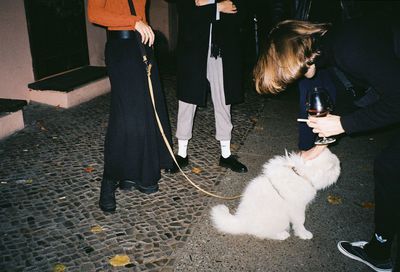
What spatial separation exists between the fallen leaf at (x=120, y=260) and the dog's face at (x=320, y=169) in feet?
4.89

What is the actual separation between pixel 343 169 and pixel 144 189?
2.40 metres

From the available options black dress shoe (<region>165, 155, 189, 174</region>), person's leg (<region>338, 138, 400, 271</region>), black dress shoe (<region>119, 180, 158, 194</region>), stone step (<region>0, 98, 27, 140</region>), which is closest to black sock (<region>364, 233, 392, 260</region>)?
person's leg (<region>338, 138, 400, 271</region>)

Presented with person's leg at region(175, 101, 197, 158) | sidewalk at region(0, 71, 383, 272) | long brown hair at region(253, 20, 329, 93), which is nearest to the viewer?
long brown hair at region(253, 20, 329, 93)

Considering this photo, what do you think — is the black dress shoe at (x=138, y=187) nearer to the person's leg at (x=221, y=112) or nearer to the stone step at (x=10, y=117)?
the person's leg at (x=221, y=112)

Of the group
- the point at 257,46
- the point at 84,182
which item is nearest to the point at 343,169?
the point at 84,182

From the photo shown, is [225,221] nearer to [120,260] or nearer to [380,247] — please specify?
[120,260]

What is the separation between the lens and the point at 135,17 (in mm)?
2732

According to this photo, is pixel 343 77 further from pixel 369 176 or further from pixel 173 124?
pixel 173 124

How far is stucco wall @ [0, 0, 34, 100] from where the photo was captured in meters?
5.21

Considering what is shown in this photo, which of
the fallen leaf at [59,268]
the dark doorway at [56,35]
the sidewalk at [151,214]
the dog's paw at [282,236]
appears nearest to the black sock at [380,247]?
the sidewalk at [151,214]

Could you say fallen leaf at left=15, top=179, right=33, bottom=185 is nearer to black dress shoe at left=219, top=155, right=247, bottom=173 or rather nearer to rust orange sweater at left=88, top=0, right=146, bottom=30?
rust orange sweater at left=88, top=0, right=146, bottom=30

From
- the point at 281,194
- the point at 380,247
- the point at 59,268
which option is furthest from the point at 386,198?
the point at 59,268

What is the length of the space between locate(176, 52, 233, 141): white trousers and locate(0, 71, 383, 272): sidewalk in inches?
18.1

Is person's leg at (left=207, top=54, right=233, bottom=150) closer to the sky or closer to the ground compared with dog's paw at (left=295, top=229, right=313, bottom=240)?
closer to the sky
